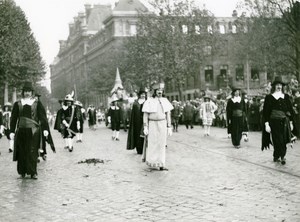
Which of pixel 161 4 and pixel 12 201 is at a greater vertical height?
pixel 161 4

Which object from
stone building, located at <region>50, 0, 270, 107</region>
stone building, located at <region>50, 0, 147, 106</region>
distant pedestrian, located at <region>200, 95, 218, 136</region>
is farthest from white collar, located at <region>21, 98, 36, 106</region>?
stone building, located at <region>50, 0, 147, 106</region>

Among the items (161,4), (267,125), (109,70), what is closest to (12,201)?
(267,125)

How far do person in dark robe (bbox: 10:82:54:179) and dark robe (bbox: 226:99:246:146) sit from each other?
7.28 m

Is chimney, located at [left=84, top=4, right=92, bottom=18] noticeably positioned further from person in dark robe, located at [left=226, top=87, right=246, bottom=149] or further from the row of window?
person in dark robe, located at [left=226, top=87, right=246, bottom=149]

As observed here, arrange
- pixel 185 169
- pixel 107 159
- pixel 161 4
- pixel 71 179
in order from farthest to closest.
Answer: pixel 161 4 < pixel 107 159 < pixel 185 169 < pixel 71 179

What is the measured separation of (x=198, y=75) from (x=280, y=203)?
60106 mm

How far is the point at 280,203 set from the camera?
A: 314 inches

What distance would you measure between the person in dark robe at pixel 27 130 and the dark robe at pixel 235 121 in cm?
728

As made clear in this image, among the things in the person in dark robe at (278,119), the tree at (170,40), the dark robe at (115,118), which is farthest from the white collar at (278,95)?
the tree at (170,40)

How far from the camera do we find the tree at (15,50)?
1332 inches

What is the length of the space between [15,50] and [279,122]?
2611cm

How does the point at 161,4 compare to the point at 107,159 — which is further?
the point at 161,4

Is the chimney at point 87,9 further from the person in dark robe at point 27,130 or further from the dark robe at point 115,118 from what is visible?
the person in dark robe at point 27,130

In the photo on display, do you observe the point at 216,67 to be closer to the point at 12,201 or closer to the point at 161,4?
the point at 161,4
